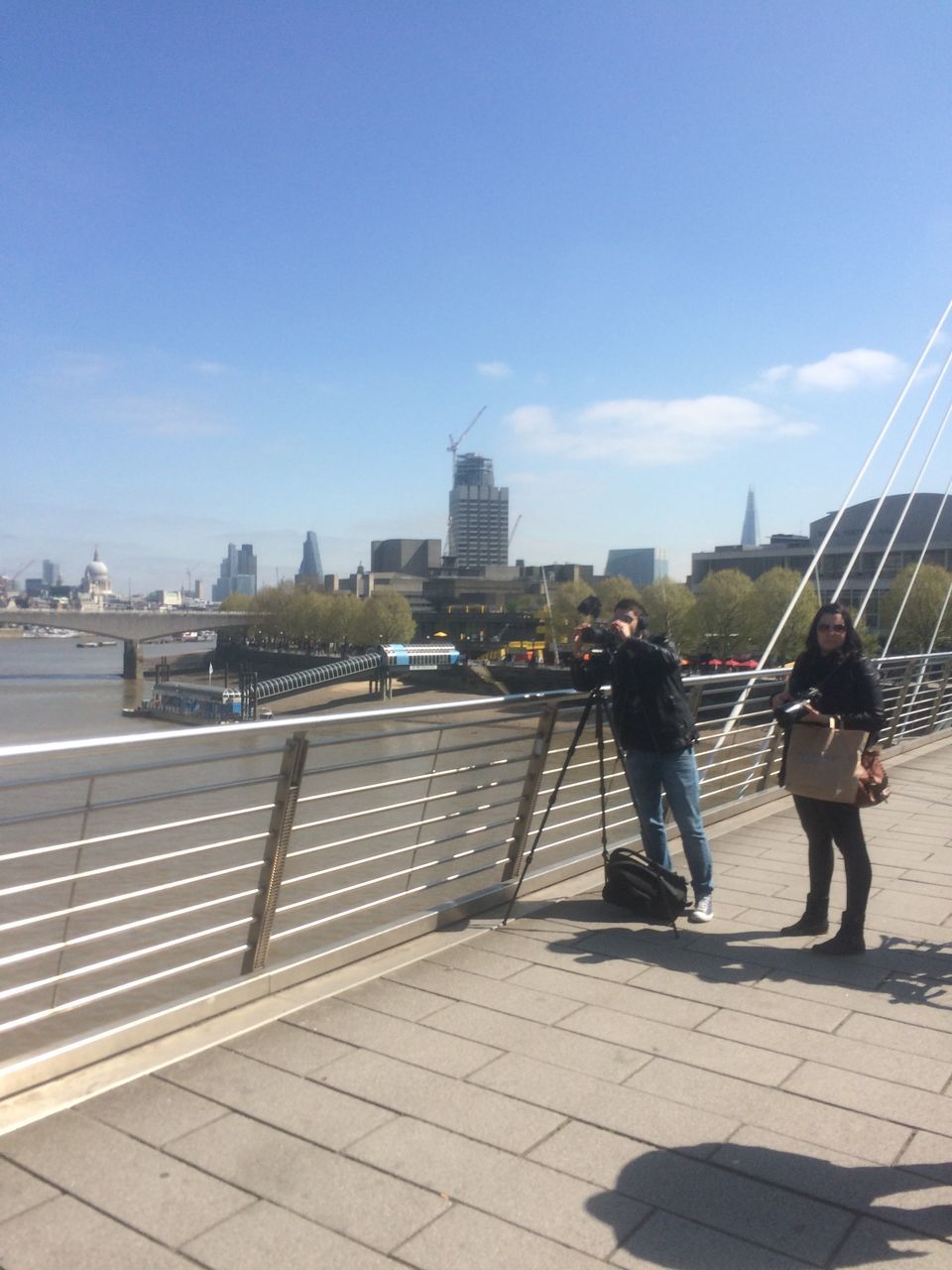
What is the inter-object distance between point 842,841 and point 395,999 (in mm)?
2097

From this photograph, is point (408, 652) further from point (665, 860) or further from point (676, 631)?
point (665, 860)

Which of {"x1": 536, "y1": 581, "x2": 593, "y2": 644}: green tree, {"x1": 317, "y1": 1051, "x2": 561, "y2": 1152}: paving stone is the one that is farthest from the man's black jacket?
{"x1": 536, "y1": 581, "x2": 593, "y2": 644}: green tree

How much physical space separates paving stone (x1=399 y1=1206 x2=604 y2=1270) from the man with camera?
9.47 feet

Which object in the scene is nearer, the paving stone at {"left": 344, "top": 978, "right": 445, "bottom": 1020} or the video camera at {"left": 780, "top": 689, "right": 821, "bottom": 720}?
the paving stone at {"left": 344, "top": 978, "right": 445, "bottom": 1020}

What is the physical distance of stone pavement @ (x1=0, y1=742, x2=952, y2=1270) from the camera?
8.62 ft

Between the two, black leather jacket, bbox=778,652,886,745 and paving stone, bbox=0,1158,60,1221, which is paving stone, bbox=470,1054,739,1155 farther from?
black leather jacket, bbox=778,652,886,745

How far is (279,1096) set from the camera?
Answer: 336 centimetres

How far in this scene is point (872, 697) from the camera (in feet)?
15.9

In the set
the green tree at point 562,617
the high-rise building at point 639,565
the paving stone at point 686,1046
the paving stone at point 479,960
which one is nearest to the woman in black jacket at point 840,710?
the paving stone at point 686,1046

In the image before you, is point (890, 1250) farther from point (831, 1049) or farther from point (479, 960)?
point (479, 960)

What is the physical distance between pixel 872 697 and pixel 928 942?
130 centimetres

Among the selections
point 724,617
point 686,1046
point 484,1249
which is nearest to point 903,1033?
point 686,1046

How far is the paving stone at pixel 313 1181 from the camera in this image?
8.80 ft

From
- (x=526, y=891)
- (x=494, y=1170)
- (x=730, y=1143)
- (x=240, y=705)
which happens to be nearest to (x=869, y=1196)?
(x=730, y=1143)
